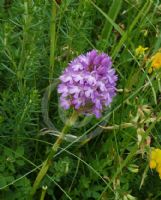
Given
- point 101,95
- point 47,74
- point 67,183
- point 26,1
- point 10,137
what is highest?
point 26,1

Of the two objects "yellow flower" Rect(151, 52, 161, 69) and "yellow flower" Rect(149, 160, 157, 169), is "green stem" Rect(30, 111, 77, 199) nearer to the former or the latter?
"yellow flower" Rect(149, 160, 157, 169)

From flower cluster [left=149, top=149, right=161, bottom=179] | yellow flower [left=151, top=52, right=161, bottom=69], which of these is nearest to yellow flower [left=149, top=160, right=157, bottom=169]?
flower cluster [left=149, top=149, right=161, bottom=179]

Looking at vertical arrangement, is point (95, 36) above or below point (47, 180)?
above

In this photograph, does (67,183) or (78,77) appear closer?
(78,77)

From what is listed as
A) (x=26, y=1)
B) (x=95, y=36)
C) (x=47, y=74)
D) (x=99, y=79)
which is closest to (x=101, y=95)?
(x=99, y=79)

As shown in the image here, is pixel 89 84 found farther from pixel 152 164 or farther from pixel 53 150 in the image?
pixel 152 164

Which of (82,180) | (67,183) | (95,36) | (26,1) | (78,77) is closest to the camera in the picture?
(78,77)

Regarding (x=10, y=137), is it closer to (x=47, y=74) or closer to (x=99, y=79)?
(x=47, y=74)
